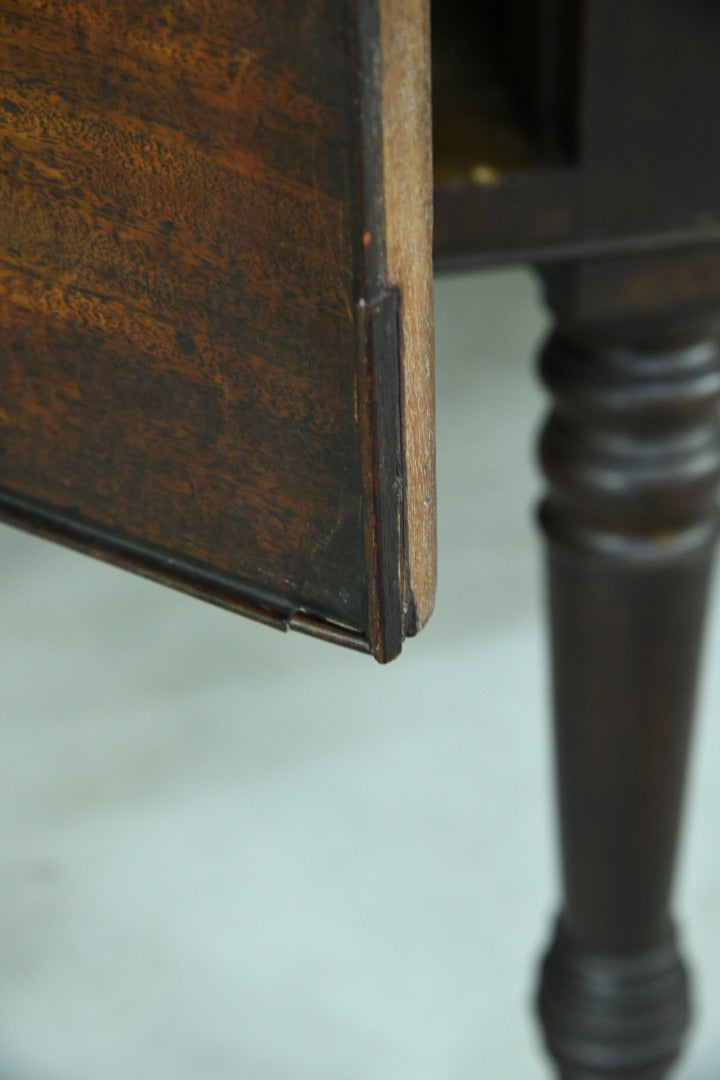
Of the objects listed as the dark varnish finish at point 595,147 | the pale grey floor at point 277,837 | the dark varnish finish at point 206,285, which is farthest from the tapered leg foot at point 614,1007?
the dark varnish finish at point 206,285

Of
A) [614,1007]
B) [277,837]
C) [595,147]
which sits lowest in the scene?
[277,837]

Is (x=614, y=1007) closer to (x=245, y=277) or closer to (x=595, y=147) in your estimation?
(x=595, y=147)

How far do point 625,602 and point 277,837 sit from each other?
481 mm

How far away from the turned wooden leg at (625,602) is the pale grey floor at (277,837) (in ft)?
0.78

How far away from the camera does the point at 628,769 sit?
59 centimetres

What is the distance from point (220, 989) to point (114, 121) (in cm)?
73

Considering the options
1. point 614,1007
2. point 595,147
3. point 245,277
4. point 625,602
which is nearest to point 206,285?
point 245,277

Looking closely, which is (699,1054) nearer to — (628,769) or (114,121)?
(628,769)

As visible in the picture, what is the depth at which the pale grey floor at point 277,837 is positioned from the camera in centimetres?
86

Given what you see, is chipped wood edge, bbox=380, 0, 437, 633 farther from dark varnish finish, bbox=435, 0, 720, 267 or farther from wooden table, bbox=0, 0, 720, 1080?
dark varnish finish, bbox=435, 0, 720, 267

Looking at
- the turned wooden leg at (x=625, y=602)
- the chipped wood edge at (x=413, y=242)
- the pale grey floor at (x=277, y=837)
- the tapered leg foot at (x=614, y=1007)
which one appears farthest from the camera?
the pale grey floor at (x=277, y=837)

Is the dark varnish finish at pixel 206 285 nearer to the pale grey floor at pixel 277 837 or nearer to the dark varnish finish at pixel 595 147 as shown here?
the dark varnish finish at pixel 595 147

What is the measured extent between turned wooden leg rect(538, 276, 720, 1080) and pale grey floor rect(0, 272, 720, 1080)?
9.3 inches

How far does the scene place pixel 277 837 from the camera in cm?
97
